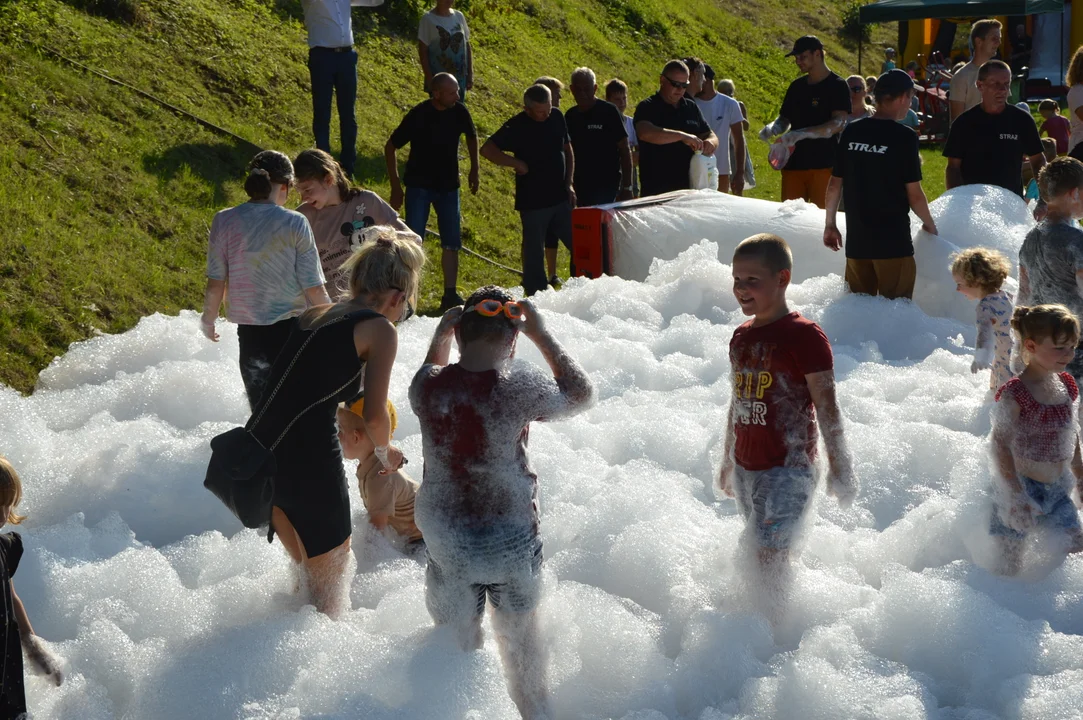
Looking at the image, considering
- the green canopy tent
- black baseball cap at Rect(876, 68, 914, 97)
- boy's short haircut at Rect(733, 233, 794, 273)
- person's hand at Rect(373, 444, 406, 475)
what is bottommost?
person's hand at Rect(373, 444, 406, 475)

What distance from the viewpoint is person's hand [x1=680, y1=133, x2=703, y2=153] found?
9695mm

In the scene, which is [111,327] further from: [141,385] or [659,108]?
[659,108]

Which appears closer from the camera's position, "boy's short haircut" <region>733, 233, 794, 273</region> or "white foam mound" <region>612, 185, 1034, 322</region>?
"boy's short haircut" <region>733, 233, 794, 273</region>

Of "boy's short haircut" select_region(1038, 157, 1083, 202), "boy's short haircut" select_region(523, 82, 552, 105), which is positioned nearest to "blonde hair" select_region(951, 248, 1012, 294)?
"boy's short haircut" select_region(1038, 157, 1083, 202)

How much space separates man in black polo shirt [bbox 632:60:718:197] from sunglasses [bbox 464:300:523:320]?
6322 mm

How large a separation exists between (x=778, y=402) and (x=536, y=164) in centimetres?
504

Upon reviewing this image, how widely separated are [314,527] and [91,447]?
2.47 metres

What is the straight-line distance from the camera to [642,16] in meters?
21.1

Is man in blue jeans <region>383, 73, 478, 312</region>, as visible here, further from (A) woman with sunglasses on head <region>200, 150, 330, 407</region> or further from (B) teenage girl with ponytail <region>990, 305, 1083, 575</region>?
(B) teenage girl with ponytail <region>990, 305, 1083, 575</region>

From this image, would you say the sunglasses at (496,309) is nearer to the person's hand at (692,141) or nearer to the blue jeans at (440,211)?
the blue jeans at (440,211)

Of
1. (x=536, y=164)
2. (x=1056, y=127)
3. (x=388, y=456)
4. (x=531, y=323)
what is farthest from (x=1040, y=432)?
(x=1056, y=127)

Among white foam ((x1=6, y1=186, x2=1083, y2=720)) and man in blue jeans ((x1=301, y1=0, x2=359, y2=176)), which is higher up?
man in blue jeans ((x1=301, y1=0, x2=359, y2=176))

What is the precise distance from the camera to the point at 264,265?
5227 millimetres

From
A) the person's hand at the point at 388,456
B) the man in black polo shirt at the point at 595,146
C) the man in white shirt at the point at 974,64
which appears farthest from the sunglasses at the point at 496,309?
the man in white shirt at the point at 974,64
